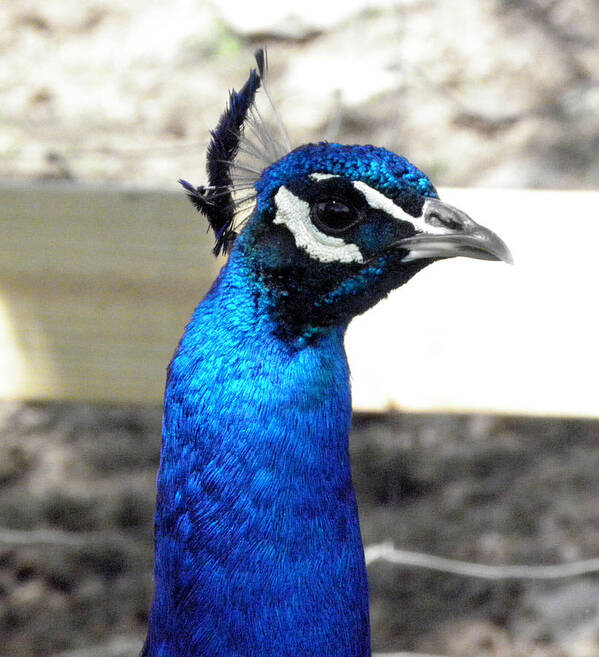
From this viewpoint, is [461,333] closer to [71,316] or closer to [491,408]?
[491,408]

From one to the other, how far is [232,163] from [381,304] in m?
0.40

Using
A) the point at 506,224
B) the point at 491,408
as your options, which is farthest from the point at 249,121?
the point at 491,408

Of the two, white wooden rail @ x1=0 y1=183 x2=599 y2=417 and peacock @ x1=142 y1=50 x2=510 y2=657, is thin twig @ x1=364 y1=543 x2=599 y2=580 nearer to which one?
white wooden rail @ x1=0 y1=183 x2=599 y2=417

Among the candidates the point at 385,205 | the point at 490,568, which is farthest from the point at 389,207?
the point at 490,568

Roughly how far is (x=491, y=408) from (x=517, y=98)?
1.32m

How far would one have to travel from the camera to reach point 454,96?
93.4 inches

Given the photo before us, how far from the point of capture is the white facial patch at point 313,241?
0.82 m

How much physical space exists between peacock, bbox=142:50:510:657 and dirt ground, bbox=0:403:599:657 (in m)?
0.76

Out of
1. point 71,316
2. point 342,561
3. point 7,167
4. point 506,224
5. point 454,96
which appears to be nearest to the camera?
point 342,561

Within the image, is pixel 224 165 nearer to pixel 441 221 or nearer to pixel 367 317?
pixel 441 221

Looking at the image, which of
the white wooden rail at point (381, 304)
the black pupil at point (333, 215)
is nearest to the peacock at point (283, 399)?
the black pupil at point (333, 215)

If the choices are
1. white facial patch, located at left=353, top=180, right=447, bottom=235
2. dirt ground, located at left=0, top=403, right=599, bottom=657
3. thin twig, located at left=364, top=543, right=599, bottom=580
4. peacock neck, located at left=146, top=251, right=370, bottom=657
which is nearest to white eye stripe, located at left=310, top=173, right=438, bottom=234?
white facial patch, located at left=353, top=180, right=447, bottom=235

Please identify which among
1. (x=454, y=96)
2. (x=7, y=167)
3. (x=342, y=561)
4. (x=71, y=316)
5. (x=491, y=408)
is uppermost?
(x=454, y=96)

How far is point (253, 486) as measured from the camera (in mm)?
850
